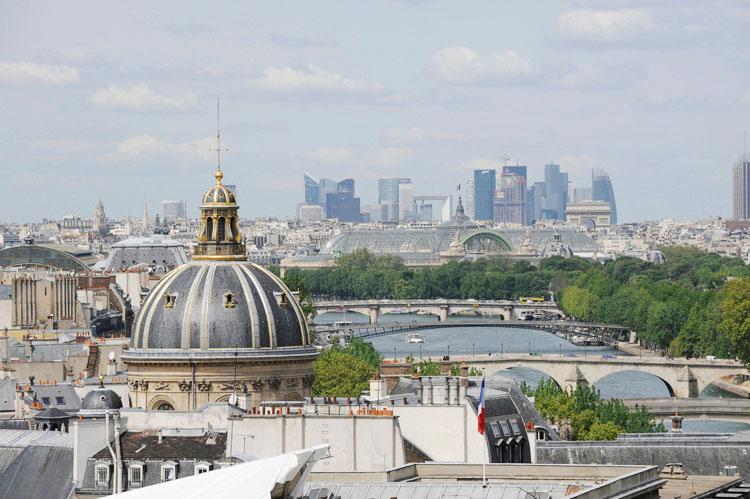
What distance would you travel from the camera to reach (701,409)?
239 ft

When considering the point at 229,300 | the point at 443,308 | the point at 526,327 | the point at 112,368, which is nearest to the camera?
the point at 229,300

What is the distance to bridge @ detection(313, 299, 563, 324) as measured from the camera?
6560 inches

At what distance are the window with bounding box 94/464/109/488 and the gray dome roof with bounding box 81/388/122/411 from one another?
2.35 m

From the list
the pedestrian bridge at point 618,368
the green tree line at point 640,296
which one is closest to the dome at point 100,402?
the green tree line at point 640,296

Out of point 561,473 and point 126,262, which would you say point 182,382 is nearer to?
point 561,473

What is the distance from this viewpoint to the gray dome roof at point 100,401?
1320 inches

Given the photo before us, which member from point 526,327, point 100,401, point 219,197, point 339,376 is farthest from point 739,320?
point 100,401

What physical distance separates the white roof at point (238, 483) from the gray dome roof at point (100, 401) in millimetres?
15896

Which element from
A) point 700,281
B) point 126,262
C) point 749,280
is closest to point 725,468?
point 749,280

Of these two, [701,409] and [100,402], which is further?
[701,409]

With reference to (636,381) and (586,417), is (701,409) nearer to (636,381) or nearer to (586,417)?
(586,417)

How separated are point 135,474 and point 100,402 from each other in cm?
294

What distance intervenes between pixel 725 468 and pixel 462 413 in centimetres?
506

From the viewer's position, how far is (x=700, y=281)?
18450 cm
